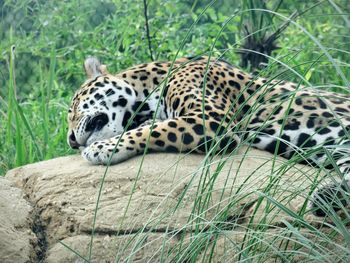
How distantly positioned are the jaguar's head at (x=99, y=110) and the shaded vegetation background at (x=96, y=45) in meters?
0.41

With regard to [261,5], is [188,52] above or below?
below

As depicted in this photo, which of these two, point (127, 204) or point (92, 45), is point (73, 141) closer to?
point (127, 204)

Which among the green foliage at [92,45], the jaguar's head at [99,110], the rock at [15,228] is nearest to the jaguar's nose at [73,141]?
the jaguar's head at [99,110]

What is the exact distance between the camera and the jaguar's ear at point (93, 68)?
595 cm

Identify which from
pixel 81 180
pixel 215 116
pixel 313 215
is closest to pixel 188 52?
pixel 215 116

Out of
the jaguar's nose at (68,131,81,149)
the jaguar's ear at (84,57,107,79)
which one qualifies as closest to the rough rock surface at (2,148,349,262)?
the jaguar's nose at (68,131,81,149)

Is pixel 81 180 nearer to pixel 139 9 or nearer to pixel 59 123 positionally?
pixel 59 123

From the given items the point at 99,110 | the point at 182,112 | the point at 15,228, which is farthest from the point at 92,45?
the point at 15,228

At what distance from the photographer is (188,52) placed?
8.15m

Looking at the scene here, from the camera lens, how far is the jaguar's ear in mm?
5953

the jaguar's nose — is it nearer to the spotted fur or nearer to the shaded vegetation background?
the spotted fur

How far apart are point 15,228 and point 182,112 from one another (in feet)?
4.63

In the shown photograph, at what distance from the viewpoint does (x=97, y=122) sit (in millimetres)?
5609

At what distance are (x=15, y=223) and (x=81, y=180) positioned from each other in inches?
18.3
